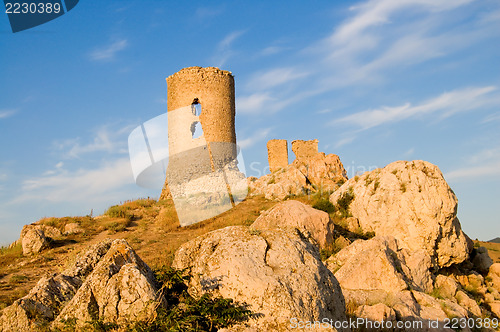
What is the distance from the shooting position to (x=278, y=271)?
373cm

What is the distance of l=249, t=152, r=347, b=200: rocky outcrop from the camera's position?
18.2 m

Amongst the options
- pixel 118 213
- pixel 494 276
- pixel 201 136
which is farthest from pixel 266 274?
pixel 201 136

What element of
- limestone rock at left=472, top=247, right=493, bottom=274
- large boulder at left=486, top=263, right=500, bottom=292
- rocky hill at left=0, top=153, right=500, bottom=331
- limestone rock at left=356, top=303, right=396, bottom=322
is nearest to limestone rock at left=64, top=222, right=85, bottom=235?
rocky hill at left=0, top=153, right=500, bottom=331

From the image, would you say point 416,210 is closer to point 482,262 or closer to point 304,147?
point 482,262

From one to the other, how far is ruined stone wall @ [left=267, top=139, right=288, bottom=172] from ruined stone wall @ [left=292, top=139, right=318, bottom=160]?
962mm

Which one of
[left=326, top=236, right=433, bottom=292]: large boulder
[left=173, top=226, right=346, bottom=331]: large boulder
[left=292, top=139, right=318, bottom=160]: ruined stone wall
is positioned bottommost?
[left=326, top=236, right=433, bottom=292]: large boulder

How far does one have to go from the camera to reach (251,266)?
12.3ft

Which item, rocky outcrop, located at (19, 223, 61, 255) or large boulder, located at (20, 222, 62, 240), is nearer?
rocky outcrop, located at (19, 223, 61, 255)

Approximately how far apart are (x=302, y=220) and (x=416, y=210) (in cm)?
311

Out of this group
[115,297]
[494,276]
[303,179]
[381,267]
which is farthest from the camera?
[303,179]

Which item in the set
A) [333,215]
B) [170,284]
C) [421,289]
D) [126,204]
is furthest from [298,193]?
[170,284]

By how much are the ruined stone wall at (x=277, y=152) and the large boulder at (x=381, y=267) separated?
2140cm

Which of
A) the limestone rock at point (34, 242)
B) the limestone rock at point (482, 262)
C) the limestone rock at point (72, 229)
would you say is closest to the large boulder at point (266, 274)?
the limestone rock at point (482, 262)

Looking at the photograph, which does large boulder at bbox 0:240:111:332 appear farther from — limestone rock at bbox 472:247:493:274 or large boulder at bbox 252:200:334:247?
limestone rock at bbox 472:247:493:274
